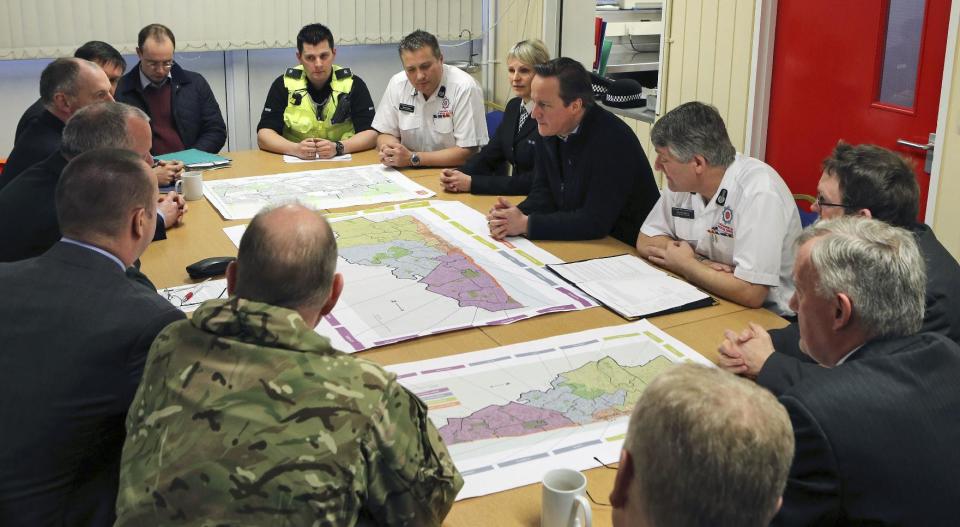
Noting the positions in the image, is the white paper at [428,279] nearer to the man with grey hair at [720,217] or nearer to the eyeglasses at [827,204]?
the man with grey hair at [720,217]

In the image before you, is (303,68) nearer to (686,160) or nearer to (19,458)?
(686,160)

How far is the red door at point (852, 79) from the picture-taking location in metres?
3.68

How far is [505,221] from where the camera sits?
318cm

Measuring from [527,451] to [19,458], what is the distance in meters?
0.98

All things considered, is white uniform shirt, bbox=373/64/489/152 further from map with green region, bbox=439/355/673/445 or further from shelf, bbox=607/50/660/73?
map with green region, bbox=439/355/673/445

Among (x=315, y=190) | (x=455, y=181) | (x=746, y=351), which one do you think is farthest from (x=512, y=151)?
(x=746, y=351)

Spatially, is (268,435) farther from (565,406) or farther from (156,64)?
(156,64)

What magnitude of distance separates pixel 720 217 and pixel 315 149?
232cm

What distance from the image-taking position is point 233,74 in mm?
6230

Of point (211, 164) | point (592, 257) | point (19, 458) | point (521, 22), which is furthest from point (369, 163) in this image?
point (19, 458)

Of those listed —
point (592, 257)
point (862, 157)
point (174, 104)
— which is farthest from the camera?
point (174, 104)

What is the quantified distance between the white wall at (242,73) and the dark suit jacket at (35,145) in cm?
254

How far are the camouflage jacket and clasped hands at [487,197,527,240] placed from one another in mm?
1741

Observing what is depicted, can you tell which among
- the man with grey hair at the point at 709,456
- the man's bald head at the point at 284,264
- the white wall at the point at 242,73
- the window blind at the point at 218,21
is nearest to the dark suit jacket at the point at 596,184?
the man's bald head at the point at 284,264
